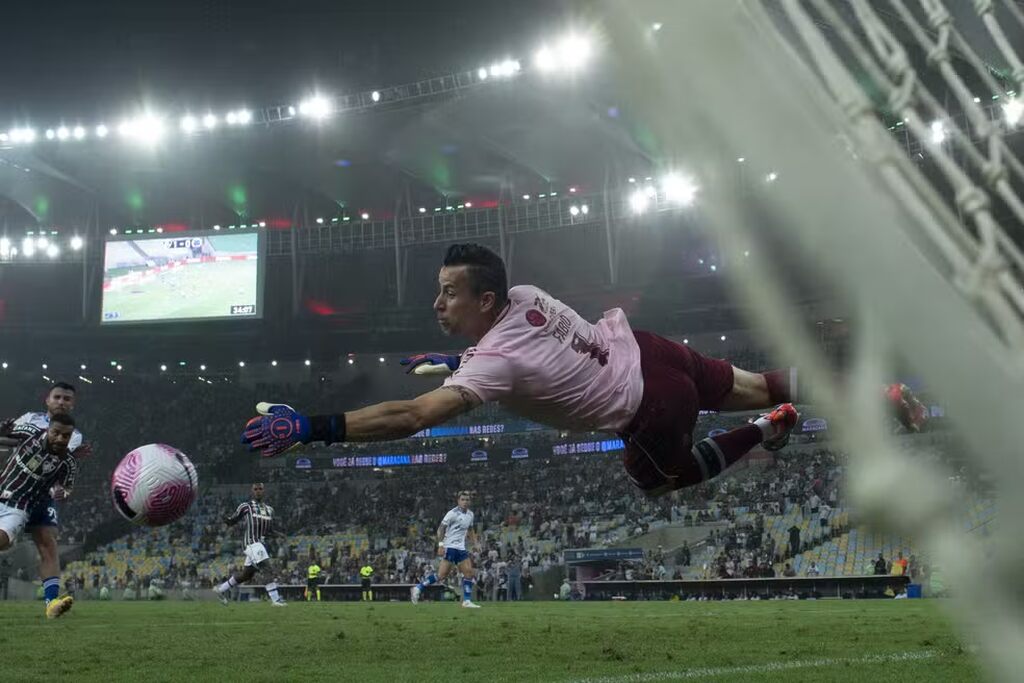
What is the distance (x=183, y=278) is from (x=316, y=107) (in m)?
8.31

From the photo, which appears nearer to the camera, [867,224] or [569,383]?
[867,224]

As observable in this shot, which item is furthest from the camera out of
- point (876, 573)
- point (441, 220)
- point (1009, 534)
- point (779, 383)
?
point (441, 220)

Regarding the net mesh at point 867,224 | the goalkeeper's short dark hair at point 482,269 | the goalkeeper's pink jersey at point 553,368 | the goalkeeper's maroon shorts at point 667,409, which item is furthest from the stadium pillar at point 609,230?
the net mesh at point 867,224

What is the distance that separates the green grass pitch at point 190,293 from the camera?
34406 mm

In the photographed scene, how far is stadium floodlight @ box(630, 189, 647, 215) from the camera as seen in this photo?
3516 centimetres

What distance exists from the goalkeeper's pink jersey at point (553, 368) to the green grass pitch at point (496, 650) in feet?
5.65

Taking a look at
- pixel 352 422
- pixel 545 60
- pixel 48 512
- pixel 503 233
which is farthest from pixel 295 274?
pixel 352 422

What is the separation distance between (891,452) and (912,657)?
20.7ft

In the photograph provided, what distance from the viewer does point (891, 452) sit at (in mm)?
1354

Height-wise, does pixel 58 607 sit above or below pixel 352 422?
below

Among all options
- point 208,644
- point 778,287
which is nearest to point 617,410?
point 778,287

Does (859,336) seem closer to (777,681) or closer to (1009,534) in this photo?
(1009,534)

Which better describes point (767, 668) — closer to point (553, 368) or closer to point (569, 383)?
point (569, 383)

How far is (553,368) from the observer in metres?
5.45
